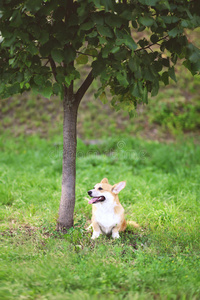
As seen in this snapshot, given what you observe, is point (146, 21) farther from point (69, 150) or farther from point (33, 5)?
point (69, 150)

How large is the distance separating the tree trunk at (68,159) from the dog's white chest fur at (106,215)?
1.15 ft

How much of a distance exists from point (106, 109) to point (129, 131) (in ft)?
4.14

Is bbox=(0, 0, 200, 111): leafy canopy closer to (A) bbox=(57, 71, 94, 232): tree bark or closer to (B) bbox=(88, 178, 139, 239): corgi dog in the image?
(A) bbox=(57, 71, 94, 232): tree bark

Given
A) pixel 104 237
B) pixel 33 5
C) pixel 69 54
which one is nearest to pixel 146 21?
pixel 69 54

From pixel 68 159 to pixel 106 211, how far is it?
643 millimetres

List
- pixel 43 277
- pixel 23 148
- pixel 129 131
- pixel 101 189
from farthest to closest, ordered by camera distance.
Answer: pixel 129 131 < pixel 23 148 < pixel 101 189 < pixel 43 277

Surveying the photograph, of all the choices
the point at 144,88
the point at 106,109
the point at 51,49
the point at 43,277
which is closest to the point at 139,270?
the point at 43,277

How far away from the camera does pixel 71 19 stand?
95.3 inches

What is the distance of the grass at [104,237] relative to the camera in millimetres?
2262

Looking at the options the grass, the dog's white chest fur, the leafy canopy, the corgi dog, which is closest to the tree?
the leafy canopy

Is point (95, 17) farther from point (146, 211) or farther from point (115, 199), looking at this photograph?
point (146, 211)

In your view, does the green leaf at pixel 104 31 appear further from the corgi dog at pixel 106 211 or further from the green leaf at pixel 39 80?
the corgi dog at pixel 106 211

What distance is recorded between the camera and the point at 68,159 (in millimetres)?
3322

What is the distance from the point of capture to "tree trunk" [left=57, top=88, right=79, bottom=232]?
3.24m
